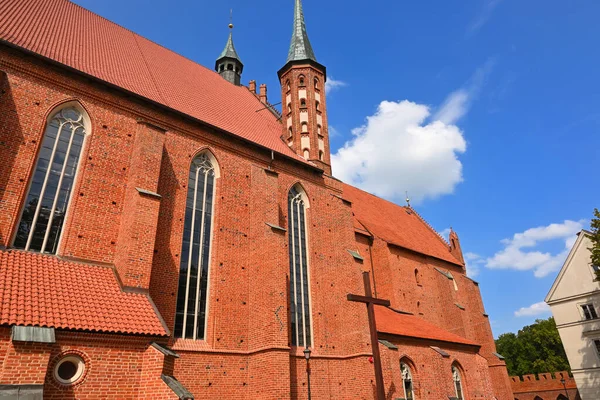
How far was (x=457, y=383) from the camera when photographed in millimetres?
17328

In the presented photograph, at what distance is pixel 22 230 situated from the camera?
9250 mm

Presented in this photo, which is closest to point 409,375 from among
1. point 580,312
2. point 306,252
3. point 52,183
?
point 306,252

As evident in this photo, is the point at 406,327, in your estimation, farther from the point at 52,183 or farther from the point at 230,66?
the point at 230,66

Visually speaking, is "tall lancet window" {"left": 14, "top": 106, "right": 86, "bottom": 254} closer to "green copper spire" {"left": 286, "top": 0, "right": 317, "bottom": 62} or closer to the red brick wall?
the red brick wall

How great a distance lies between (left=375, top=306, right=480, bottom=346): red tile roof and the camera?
1516 centimetres

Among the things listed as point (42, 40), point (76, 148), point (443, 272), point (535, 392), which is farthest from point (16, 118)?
point (535, 392)

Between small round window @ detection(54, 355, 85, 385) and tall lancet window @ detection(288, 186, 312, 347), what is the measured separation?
653 cm

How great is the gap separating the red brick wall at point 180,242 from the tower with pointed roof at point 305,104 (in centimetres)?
216

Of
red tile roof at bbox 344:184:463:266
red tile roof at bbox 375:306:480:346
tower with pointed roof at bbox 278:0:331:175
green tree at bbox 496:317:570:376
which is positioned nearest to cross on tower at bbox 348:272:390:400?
red tile roof at bbox 375:306:480:346

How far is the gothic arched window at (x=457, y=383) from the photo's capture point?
17.0 meters

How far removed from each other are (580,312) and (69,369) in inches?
1161

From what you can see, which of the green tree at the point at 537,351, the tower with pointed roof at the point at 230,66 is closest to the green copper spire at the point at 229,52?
the tower with pointed roof at the point at 230,66

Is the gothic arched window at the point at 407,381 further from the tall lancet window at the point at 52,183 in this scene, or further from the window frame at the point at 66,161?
the tall lancet window at the point at 52,183

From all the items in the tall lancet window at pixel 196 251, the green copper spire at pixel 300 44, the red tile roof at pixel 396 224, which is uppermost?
the green copper spire at pixel 300 44
